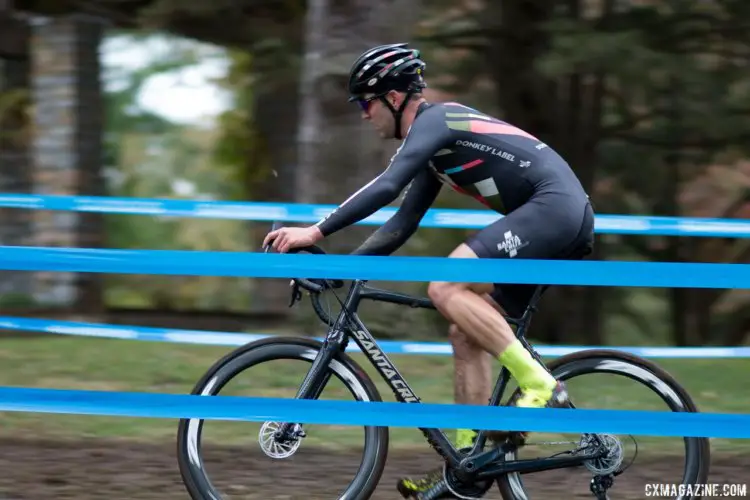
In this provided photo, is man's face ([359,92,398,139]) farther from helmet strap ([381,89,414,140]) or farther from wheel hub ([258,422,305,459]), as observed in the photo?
wheel hub ([258,422,305,459])

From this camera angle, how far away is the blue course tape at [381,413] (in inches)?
173

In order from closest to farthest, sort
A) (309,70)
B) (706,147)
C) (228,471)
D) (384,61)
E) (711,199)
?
(384,61) → (228,471) → (309,70) → (706,147) → (711,199)

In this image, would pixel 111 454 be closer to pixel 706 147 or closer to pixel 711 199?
pixel 706 147

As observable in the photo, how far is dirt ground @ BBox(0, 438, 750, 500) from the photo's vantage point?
531cm

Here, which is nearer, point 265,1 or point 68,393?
point 68,393

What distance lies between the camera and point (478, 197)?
502 centimetres

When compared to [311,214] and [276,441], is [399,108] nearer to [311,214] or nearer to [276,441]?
[276,441]

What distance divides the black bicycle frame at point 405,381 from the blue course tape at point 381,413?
38 cm

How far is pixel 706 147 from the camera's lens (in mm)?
10641

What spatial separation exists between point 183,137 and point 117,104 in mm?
1081

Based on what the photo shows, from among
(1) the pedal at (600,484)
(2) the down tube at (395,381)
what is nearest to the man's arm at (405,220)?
(2) the down tube at (395,381)

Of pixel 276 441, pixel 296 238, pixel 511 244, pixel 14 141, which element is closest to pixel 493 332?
pixel 511 244

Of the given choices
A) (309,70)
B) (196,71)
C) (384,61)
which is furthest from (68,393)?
(196,71)

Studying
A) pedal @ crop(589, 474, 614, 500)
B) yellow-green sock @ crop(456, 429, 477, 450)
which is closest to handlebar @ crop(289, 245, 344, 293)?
yellow-green sock @ crop(456, 429, 477, 450)
